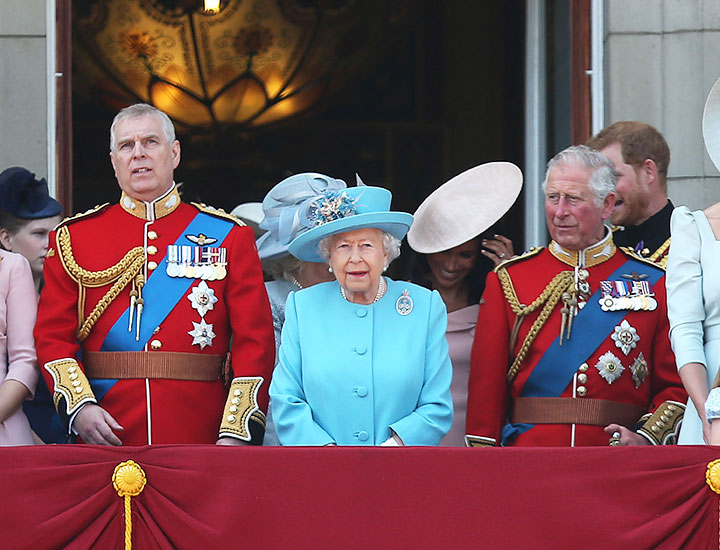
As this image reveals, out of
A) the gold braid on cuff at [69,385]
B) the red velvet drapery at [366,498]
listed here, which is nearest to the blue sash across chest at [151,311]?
the gold braid on cuff at [69,385]

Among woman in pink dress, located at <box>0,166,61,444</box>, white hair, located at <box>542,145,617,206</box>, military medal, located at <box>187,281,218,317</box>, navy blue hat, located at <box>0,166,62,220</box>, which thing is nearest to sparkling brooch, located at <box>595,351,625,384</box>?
white hair, located at <box>542,145,617,206</box>

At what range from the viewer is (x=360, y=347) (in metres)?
4.23

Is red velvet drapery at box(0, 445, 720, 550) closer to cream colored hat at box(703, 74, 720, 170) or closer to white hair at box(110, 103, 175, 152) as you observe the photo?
cream colored hat at box(703, 74, 720, 170)

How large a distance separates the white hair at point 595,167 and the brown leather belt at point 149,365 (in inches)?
46.7

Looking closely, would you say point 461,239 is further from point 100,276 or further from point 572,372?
point 100,276

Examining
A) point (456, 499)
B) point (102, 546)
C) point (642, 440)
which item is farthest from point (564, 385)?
point (102, 546)

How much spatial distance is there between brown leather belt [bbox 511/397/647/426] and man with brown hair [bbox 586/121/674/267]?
32.1 inches

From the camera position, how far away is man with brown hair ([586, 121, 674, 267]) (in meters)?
5.17

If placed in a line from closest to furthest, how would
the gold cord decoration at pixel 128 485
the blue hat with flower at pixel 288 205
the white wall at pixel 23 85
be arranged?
1. the gold cord decoration at pixel 128 485
2. the blue hat with flower at pixel 288 205
3. the white wall at pixel 23 85

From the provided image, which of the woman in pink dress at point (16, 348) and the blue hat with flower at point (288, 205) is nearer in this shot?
the woman in pink dress at point (16, 348)

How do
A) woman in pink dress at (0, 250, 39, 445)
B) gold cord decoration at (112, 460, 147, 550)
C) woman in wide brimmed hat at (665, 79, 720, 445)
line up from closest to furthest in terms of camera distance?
1. gold cord decoration at (112, 460, 147, 550)
2. woman in wide brimmed hat at (665, 79, 720, 445)
3. woman in pink dress at (0, 250, 39, 445)

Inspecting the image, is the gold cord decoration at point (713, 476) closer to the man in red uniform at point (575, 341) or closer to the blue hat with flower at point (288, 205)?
the man in red uniform at point (575, 341)

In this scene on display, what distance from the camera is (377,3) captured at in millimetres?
8961

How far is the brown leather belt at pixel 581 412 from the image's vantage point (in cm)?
449
